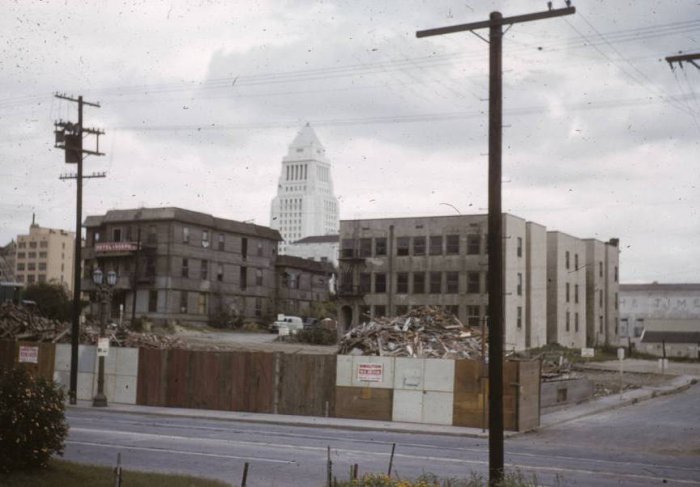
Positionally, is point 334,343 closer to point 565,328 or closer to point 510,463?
point 565,328

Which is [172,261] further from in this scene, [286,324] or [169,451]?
[169,451]

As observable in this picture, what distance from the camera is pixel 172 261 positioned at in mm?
72750

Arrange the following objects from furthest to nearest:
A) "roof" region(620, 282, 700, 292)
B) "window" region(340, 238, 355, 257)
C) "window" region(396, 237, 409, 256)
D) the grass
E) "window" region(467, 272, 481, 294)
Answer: "roof" region(620, 282, 700, 292), "window" region(340, 238, 355, 257), "window" region(396, 237, 409, 256), "window" region(467, 272, 481, 294), the grass

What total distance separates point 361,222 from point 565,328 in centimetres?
2334

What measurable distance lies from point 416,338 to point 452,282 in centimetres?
3700

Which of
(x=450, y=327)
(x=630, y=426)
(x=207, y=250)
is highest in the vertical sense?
(x=207, y=250)

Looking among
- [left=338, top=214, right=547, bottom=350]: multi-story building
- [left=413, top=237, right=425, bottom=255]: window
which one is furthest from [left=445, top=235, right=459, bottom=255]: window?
[left=413, top=237, right=425, bottom=255]: window

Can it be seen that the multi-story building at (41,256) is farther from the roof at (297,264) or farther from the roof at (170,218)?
the roof at (170,218)

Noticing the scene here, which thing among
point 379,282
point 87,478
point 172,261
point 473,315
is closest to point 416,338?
point 87,478

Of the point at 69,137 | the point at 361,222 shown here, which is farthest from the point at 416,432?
the point at 361,222

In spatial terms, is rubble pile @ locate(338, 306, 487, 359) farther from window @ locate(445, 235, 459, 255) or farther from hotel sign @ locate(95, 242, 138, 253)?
hotel sign @ locate(95, 242, 138, 253)

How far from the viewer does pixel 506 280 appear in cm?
6862

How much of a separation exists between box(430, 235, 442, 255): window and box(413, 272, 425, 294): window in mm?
2210

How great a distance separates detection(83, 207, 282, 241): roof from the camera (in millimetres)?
73125
